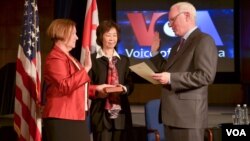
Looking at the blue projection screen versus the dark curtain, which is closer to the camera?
the dark curtain

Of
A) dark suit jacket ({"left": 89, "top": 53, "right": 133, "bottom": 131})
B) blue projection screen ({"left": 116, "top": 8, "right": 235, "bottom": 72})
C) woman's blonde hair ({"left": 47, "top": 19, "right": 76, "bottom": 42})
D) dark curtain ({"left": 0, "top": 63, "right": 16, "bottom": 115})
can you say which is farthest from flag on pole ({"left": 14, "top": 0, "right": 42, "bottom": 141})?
blue projection screen ({"left": 116, "top": 8, "right": 235, "bottom": 72})

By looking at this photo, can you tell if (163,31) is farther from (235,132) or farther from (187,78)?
(187,78)

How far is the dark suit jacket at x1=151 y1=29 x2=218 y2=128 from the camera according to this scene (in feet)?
8.44

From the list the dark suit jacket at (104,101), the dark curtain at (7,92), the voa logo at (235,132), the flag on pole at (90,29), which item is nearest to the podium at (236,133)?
the voa logo at (235,132)

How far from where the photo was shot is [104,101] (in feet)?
11.3

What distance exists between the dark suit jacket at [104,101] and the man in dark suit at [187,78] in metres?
0.76

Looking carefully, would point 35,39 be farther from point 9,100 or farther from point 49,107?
point 9,100

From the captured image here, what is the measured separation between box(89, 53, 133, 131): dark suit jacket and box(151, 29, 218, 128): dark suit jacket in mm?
764

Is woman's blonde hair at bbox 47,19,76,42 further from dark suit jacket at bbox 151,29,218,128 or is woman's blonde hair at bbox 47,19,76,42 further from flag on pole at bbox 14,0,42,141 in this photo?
flag on pole at bbox 14,0,42,141

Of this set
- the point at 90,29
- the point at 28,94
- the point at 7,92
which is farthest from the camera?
the point at 7,92

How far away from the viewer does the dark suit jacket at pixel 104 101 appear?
3426 millimetres

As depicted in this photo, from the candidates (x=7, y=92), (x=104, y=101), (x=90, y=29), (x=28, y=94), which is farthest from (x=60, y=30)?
(x=7, y=92)

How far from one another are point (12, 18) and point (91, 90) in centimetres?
549

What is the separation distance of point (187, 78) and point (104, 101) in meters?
1.05
